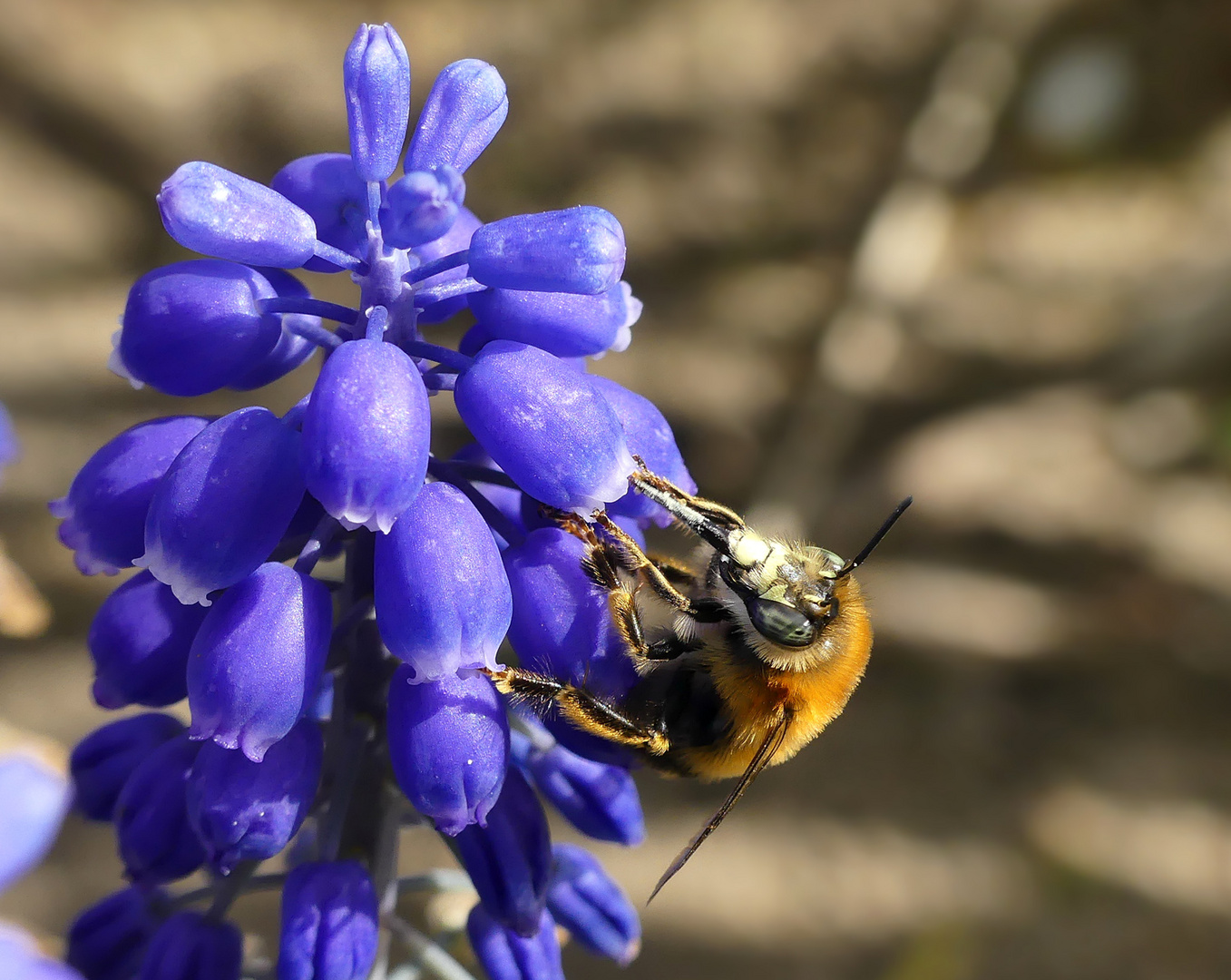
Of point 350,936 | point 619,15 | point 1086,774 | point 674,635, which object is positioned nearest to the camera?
point 350,936

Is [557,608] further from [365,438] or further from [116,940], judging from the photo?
[116,940]

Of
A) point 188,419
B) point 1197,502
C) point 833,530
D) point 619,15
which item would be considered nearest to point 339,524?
point 188,419

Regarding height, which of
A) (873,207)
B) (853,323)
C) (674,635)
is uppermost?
(674,635)

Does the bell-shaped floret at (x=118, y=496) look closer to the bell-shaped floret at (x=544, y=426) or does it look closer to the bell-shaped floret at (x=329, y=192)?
the bell-shaped floret at (x=329, y=192)

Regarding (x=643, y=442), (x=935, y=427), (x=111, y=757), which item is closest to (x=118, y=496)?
(x=111, y=757)

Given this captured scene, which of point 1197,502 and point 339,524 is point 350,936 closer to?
point 339,524

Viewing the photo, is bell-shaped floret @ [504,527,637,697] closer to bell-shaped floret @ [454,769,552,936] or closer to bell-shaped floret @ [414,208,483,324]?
bell-shaped floret @ [454,769,552,936]
